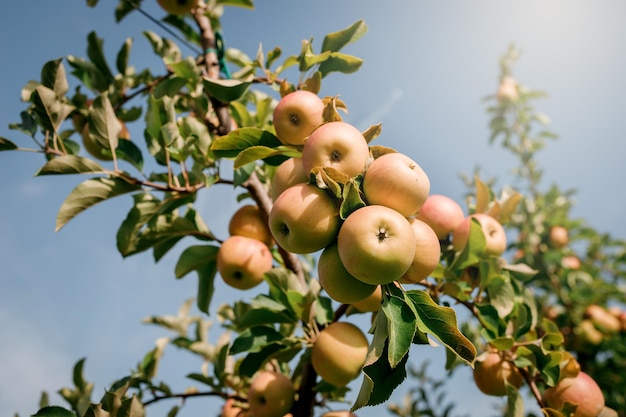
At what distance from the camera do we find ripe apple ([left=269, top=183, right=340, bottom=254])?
3.34 feet

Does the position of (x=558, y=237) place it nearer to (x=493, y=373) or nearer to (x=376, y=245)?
(x=493, y=373)

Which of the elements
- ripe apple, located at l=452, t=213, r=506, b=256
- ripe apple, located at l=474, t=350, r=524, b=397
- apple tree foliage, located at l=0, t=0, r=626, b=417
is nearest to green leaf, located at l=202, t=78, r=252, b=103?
apple tree foliage, located at l=0, t=0, r=626, b=417

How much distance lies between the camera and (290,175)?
1218mm

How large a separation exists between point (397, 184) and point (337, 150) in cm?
18

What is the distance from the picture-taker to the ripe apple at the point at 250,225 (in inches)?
72.6

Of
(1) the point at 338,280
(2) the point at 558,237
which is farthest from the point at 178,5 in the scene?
(2) the point at 558,237

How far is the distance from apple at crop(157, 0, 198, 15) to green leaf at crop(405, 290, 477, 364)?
6.64 ft

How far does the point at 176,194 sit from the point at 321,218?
911mm

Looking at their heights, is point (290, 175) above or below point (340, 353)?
above

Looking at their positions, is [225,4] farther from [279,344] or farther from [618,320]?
[618,320]

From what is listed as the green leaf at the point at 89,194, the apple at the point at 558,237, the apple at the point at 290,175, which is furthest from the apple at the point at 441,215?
the apple at the point at 558,237

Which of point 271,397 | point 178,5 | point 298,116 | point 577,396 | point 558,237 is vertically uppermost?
point 178,5

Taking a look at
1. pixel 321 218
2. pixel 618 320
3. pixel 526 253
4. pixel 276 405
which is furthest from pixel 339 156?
pixel 618 320

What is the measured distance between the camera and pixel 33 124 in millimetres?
1810
